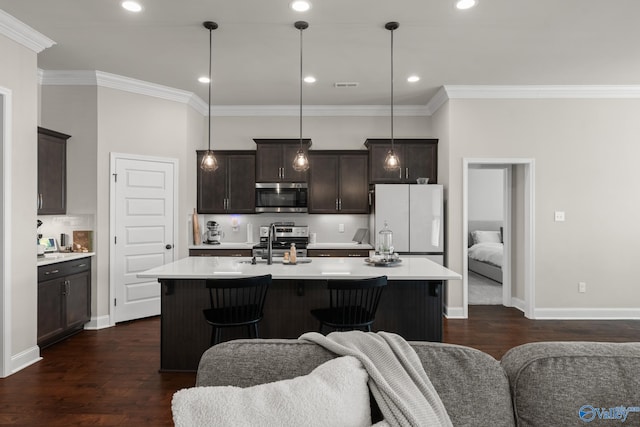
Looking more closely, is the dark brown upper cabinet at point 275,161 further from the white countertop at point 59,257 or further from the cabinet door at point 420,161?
the white countertop at point 59,257

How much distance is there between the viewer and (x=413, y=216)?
5.49 metres

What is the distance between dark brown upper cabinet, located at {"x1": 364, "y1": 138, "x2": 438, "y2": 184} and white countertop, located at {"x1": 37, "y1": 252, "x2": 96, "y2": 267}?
382 centimetres

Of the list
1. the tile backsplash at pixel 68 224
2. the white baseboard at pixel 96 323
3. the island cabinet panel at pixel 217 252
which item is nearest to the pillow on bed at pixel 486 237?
the island cabinet panel at pixel 217 252

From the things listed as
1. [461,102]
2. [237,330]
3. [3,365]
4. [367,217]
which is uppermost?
[461,102]

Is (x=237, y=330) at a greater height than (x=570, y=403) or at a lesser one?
lesser

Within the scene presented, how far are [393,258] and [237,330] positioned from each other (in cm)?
156

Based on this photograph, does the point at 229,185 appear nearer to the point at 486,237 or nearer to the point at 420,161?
the point at 420,161

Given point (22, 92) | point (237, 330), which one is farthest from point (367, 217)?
point (22, 92)

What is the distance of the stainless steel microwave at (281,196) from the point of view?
6.16 m

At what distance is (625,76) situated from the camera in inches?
192

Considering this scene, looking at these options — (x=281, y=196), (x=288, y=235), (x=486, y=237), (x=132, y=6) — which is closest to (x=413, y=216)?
(x=288, y=235)

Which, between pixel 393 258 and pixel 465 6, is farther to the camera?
pixel 393 258

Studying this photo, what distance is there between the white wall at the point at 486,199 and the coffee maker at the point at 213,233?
21.4 feet

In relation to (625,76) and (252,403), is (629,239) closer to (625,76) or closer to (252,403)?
(625,76)
